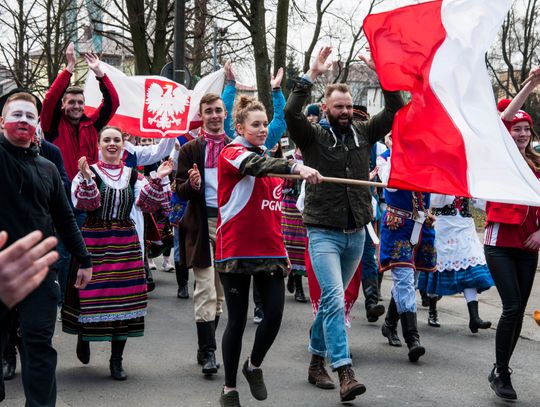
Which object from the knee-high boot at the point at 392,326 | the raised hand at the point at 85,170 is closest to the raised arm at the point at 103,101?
the raised hand at the point at 85,170

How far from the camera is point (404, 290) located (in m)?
7.38

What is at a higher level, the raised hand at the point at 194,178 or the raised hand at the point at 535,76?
the raised hand at the point at 535,76

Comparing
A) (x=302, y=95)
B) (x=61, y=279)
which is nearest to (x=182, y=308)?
(x=61, y=279)

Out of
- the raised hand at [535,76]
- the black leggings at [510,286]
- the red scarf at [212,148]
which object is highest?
the raised hand at [535,76]

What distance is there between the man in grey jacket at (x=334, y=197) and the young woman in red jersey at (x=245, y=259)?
0.41 metres

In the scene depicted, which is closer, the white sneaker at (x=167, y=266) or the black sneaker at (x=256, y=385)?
the black sneaker at (x=256, y=385)

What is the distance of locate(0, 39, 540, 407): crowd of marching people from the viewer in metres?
4.96

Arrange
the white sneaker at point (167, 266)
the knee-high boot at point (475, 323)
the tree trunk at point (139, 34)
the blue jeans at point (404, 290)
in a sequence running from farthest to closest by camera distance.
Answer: the tree trunk at point (139, 34)
the white sneaker at point (167, 266)
the knee-high boot at point (475, 323)
the blue jeans at point (404, 290)

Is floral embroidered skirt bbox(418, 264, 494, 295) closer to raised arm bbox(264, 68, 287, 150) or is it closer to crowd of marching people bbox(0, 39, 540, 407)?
crowd of marching people bbox(0, 39, 540, 407)

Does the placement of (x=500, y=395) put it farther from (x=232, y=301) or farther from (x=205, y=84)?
(x=205, y=84)

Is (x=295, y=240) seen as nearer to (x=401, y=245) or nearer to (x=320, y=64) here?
(x=401, y=245)

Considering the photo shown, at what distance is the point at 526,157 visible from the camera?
602cm

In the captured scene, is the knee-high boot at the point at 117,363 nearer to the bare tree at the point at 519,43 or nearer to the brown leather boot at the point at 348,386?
the brown leather boot at the point at 348,386

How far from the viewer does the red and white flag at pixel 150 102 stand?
31.9 feet
